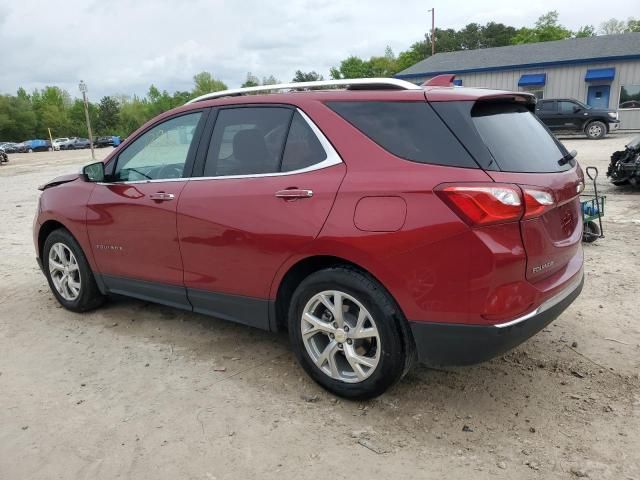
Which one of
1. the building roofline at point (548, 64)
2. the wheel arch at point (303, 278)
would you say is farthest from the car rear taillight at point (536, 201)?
the building roofline at point (548, 64)

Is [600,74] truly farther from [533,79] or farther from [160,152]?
[160,152]

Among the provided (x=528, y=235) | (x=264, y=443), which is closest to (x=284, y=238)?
(x=264, y=443)

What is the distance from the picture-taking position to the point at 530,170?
2.83m

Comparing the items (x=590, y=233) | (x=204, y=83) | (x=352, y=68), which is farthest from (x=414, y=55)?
(x=590, y=233)

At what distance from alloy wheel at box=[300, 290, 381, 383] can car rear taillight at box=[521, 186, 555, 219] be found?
0.97 metres

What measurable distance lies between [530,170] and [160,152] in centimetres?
268

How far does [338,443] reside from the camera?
2.81m

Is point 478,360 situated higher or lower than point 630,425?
higher

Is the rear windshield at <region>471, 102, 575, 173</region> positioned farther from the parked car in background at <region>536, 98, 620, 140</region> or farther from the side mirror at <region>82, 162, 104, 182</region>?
the parked car in background at <region>536, 98, 620, 140</region>

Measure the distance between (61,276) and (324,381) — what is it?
9.80 feet

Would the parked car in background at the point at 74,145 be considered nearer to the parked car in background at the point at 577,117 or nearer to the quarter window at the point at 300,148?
the parked car in background at the point at 577,117

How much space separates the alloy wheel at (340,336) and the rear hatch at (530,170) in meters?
0.91

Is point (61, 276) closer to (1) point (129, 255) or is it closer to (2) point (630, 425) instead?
(1) point (129, 255)

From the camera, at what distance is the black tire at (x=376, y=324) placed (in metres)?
2.87
